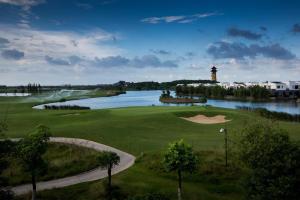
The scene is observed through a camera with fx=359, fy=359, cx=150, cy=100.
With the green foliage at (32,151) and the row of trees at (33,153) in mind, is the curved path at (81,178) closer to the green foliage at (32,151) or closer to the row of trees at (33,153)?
the row of trees at (33,153)

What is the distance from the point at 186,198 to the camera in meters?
27.2

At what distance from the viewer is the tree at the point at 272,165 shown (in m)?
23.7

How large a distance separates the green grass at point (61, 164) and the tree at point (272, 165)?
1496 centimetres

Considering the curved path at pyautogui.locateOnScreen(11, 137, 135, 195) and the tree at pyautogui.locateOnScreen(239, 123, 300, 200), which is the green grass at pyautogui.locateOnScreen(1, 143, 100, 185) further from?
the tree at pyautogui.locateOnScreen(239, 123, 300, 200)

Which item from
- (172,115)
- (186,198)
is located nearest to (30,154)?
(186,198)

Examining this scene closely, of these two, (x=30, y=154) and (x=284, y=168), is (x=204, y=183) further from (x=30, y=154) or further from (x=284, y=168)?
(x=30, y=154)

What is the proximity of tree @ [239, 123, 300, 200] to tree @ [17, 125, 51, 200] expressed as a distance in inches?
600

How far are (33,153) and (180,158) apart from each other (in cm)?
1087

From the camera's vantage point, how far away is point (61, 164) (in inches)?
1332

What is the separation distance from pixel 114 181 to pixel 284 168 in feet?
42.4

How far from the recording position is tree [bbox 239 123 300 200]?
23.7m

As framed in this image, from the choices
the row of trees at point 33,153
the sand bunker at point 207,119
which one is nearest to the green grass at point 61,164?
the row of trees at point 33,153

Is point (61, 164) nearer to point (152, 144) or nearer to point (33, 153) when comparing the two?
point (33, 153)

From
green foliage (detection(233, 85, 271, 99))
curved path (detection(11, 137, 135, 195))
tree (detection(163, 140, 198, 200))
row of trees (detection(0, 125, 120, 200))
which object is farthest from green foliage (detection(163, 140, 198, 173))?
green foliage (detection(233, 85, 271, 99))
